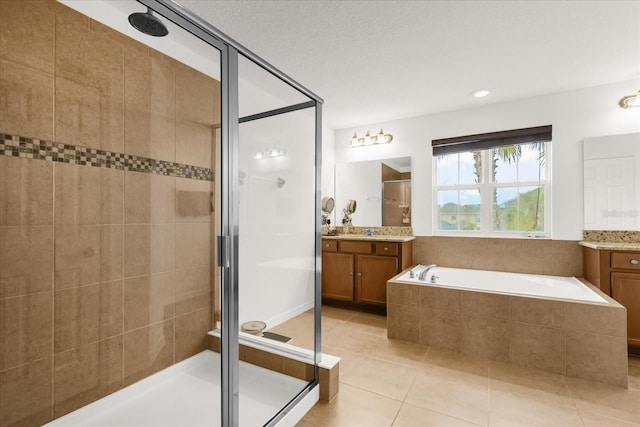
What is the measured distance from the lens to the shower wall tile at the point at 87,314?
4.80ft

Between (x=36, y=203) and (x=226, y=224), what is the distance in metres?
0.87

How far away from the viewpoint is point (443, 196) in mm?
3795

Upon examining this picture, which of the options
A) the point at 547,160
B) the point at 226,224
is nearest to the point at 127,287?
the point at 226,224

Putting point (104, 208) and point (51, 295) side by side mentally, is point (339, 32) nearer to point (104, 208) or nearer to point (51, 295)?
point (104, 208)

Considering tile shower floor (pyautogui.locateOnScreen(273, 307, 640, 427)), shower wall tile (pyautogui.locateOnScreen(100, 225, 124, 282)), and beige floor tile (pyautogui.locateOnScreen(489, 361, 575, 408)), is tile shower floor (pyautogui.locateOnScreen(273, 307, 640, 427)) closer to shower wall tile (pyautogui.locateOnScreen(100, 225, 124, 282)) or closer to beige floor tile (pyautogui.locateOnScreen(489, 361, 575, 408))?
beige floor tile (pyautogui.locateOnScreen(489, 361, 575, 408))

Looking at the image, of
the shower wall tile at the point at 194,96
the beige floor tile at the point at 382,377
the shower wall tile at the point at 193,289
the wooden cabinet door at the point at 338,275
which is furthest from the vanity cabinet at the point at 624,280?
the shower wall tile at the point at 194,96

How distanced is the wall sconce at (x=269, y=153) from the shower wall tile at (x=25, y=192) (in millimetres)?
950

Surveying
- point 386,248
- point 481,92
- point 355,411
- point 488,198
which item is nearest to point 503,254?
point 488,198

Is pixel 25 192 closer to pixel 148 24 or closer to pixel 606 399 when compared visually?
pixel 148 24

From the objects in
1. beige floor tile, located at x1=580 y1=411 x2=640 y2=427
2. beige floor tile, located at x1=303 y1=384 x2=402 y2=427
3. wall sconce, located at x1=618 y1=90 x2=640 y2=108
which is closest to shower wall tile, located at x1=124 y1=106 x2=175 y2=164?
beige floor tile, located at x1=303 y1=384 x2=402 y2=427

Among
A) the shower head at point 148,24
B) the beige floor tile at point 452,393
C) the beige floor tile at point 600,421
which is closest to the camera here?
the shower head at point 148,24

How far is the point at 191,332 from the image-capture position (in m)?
1.65

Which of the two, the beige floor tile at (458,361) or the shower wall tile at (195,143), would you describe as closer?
the shower wall tile at (195,143)

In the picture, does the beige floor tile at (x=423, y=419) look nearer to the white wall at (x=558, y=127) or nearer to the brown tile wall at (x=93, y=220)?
the brown tile wall at (x=93, y=220)
